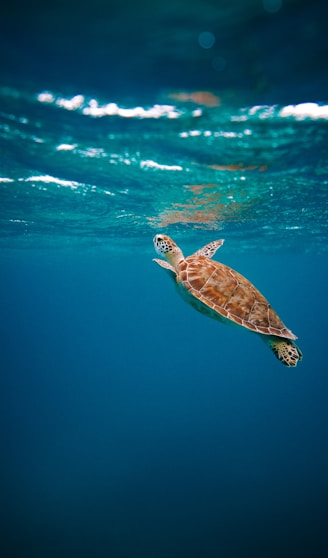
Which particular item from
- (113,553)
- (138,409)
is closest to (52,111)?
(113,553)

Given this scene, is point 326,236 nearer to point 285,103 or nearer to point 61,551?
point 285,103

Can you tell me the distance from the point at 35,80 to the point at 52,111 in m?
1.14

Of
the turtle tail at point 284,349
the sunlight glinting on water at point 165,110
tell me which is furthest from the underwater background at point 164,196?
the turtle tail at point 284,349

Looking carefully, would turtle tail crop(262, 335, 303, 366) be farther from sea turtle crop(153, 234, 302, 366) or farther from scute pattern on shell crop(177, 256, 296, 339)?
scute pattern on shell crop(177, 256, 296, 339)

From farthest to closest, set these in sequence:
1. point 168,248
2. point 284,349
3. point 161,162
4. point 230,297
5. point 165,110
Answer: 1. point 161,162
2. point 168,248
3. point 165,110
4. point 230,297
5. point 284,349

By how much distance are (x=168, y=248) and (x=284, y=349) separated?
11.9ft

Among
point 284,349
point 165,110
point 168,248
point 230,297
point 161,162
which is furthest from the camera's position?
point 161,162

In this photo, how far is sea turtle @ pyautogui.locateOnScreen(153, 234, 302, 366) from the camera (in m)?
6.29

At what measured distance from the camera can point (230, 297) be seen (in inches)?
260

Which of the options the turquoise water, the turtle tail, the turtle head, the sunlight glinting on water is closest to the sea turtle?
the turtle tail

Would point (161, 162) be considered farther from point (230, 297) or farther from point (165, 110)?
point (230, 297)

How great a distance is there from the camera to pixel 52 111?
720 centimetres

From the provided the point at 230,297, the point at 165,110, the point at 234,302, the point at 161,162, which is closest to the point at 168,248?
the point at 230,297

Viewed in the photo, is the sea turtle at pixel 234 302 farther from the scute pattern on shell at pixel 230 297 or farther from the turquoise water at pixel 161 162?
the turquoise water at pixel 161 162
